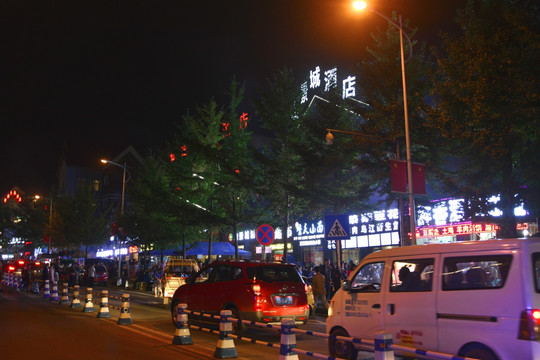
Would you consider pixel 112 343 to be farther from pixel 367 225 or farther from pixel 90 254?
pixel 90 254

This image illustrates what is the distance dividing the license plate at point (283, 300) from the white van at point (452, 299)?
3.07m

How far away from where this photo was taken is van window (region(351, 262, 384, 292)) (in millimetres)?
8289

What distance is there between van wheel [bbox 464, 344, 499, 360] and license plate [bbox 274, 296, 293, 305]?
18.8 ft

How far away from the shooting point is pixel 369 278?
861cm

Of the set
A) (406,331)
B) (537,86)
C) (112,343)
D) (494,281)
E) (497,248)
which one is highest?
(537,86)

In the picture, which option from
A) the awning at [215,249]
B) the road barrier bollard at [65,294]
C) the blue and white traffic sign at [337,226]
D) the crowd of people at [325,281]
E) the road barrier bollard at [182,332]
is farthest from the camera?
the awning at [215,249]

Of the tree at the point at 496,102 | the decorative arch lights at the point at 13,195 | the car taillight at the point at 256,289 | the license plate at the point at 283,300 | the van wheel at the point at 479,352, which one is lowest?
the van wheel at the point at 479,352

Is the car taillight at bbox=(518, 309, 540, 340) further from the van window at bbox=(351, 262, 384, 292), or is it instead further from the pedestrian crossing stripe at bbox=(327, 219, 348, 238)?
the pedestrian crossing stripe at bbox=(327, 219, 348, 238)

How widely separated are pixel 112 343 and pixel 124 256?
5408 cm

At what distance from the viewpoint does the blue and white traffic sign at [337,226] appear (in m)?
16.0

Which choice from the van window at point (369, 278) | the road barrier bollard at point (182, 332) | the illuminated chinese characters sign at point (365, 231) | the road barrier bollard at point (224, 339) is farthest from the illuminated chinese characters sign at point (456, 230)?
the road barrier bollard at point (224, 339)

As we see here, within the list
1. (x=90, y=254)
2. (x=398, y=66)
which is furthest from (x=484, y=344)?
(x=90, y=254)

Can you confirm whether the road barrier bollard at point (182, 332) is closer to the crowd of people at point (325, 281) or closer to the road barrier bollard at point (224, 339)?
the road barrier bollard at point (224, 339)

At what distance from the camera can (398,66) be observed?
69.2ft
